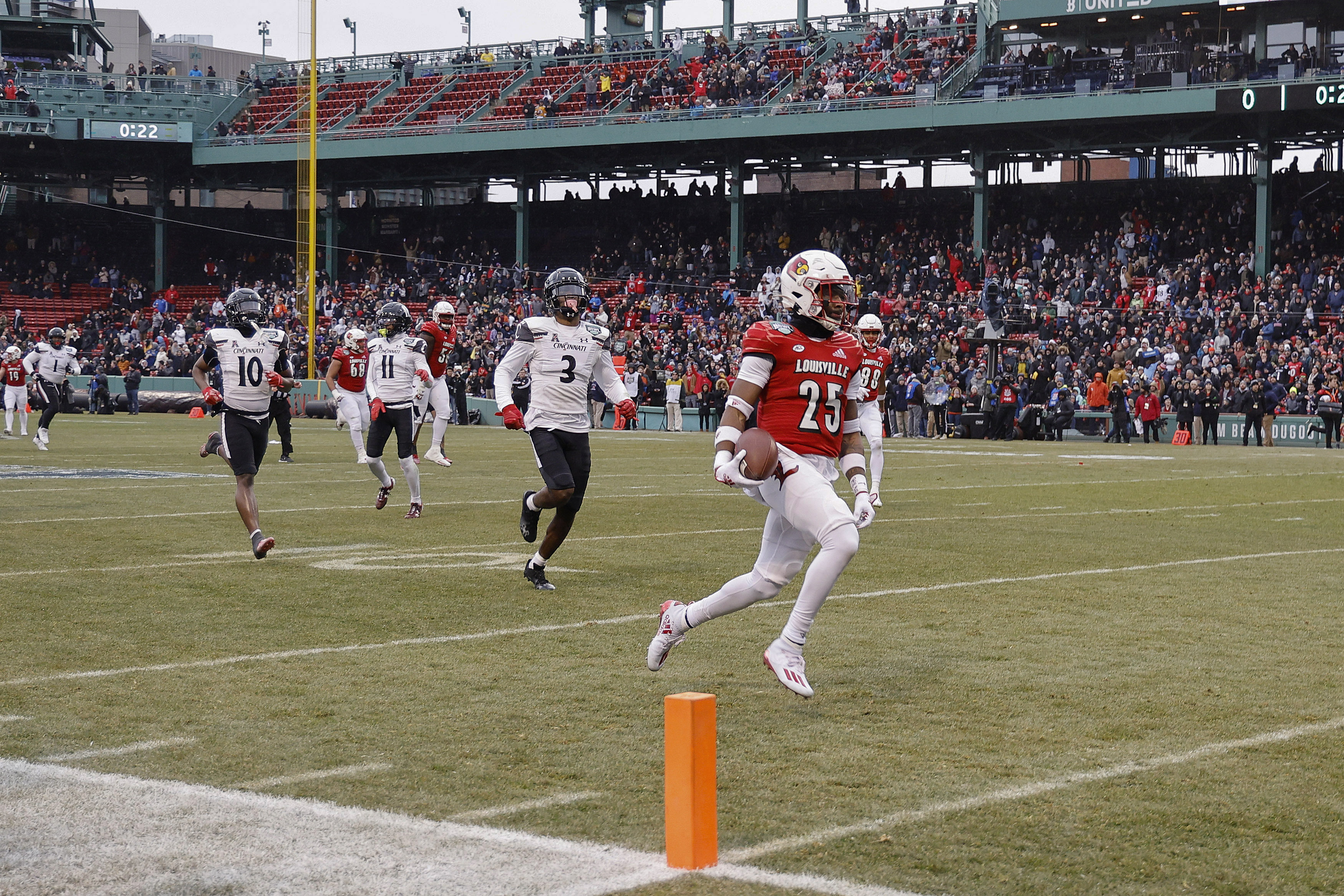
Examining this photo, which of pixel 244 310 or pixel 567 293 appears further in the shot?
pixel 244 310

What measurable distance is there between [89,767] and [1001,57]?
131 ft

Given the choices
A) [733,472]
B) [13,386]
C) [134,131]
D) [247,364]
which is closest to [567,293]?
[247,364]

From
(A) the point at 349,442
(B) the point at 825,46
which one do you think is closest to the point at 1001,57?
(B) the point at 825,46

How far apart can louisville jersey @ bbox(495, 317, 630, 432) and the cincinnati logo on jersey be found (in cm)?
342

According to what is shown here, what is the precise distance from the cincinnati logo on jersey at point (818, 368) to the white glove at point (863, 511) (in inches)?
20.8

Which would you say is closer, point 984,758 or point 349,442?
point 984,758

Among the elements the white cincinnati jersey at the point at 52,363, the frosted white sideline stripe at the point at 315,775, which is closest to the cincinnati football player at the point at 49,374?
the white cincinnati jersey at the point at 52,363

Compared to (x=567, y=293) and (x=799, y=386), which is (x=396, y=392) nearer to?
(x=567, y=293)

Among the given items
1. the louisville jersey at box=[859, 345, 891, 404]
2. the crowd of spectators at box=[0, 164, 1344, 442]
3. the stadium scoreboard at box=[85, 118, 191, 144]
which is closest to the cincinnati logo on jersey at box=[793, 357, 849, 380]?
the louisville jersey at box=[859, 345, 891, 404]

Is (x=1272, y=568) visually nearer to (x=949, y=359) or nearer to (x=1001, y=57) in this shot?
(x=949, y=359)

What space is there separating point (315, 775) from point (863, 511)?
2.74 m

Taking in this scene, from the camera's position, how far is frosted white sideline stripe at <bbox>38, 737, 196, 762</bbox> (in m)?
5.22

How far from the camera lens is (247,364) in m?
11.1

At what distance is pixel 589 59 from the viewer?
4984 cm
